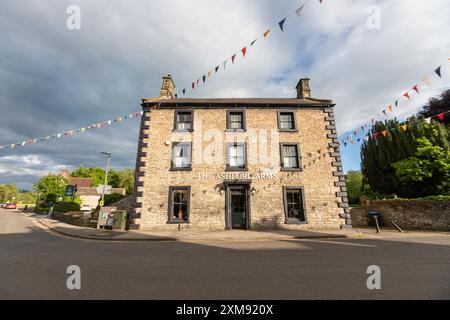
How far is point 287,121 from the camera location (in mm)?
12594

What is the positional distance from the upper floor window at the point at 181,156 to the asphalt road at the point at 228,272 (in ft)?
17.8

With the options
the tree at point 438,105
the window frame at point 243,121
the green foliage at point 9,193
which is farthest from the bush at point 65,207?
the green foliage at point 9,193

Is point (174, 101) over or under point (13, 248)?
over

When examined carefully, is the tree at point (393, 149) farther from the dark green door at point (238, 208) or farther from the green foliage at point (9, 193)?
the green foliage at point (9, 193)

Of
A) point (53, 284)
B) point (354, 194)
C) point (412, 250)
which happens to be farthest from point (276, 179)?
point (354, 194)

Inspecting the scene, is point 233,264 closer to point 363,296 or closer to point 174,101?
point 363,296

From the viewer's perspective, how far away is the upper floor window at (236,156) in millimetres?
11516

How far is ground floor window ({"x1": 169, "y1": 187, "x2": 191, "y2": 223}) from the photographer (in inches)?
428

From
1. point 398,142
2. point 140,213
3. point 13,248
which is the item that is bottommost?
point 13,248

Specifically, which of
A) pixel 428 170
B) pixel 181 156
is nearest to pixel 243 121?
pixel 181 156

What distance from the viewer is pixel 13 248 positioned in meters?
6.92
